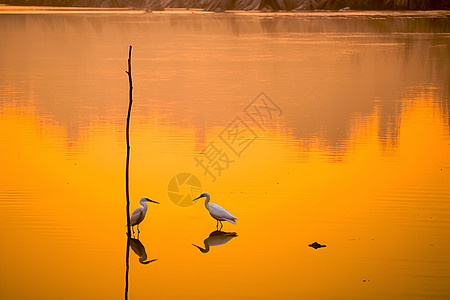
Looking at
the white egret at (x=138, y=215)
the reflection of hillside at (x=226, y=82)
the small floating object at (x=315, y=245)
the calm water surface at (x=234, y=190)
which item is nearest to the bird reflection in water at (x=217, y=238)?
the calm water surface at (x=234, y=190)

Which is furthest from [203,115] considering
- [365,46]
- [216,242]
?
[365,46]

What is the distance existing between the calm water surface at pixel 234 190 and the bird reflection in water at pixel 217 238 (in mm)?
30

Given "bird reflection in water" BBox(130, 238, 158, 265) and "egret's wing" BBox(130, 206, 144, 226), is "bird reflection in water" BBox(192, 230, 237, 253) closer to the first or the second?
"bird reflection in water" BBox(130, 238, 158, 265)

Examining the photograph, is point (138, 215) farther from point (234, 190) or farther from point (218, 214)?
point (234, 190)

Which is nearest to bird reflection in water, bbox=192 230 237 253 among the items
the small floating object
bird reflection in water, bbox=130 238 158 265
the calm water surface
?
the calm water surface

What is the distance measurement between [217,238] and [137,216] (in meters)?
0.77

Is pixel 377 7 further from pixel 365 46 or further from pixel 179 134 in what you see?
pixel 179 134

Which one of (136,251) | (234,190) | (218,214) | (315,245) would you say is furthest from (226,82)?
(136,251)

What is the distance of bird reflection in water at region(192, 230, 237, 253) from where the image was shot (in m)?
7.02

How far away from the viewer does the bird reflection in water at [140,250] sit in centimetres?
673

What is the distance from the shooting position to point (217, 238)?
7.22 metres

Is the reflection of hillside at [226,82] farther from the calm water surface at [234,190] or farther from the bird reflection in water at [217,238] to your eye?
the bird reflection in water at [217,238]

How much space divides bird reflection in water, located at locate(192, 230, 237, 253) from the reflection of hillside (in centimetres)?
448

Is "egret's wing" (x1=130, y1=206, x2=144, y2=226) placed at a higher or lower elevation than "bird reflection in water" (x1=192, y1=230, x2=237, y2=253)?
higher
